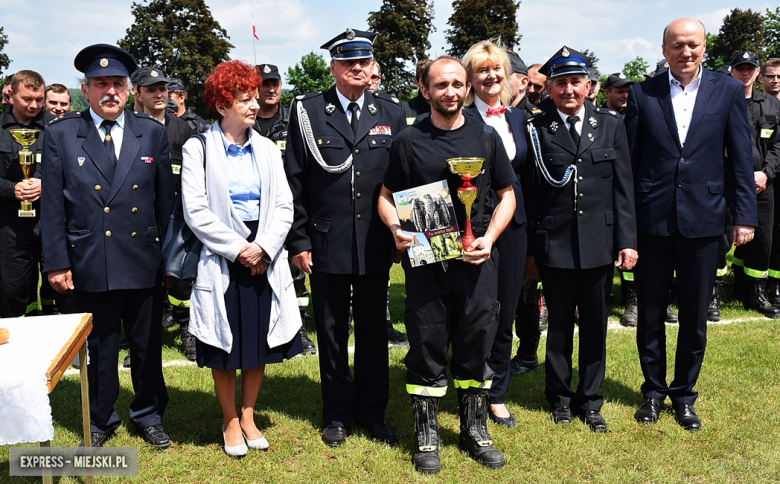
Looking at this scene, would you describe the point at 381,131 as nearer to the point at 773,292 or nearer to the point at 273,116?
the point at 273,116

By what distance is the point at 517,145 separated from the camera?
454 centimetres

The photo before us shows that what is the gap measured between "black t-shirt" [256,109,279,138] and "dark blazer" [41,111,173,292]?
2635 millimetres

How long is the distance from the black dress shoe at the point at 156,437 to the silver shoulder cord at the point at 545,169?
3162 millimetres

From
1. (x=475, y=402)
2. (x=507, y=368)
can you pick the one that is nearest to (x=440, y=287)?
(x=475, y=402)

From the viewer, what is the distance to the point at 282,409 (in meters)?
5.14

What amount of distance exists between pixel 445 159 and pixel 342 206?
83 cm

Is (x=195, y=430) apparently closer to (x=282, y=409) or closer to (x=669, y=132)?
(x=282, y=409)

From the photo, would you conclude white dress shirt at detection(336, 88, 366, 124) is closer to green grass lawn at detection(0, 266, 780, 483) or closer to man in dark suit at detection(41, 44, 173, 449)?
man in dark suit at detection(41, 44, 173, 449)

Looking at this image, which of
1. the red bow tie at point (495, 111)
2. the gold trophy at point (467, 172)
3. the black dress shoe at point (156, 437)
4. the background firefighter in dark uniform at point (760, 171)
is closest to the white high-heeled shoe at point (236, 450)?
the black dress shoe at point (156, 437)

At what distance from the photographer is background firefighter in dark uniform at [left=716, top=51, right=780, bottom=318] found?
763 cm

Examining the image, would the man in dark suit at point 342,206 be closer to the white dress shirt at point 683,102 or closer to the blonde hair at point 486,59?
the blonde hair at point 486,59

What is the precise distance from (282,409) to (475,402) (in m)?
1.69

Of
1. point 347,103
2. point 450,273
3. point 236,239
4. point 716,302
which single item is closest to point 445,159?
point 450,273

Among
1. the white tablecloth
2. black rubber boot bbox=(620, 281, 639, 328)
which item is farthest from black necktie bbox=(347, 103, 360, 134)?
black rubber boot bbox=(620, 281, 639, 328)
